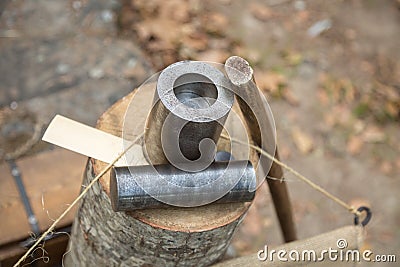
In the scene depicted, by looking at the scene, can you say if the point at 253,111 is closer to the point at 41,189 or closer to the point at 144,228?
the point at 144,228

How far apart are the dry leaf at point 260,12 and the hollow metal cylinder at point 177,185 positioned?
2.77m

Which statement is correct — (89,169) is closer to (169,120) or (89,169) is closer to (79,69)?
(169,120)

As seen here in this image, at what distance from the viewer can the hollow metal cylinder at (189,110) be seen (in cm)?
126

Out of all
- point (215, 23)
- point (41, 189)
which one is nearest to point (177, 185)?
point (41, 189)

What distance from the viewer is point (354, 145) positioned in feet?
11.7

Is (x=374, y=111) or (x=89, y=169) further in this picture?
(x=374, y=111)

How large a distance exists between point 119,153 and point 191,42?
7.44ft

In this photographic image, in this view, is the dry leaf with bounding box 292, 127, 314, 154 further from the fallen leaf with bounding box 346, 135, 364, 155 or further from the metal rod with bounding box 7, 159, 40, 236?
the metal rod with bounding box 7, 159, 40, 236

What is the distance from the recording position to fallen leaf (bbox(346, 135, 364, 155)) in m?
3.55

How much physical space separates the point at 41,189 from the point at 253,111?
3.54 ft

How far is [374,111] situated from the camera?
3748 millimetres

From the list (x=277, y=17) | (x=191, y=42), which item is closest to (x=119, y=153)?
(x=191, y=42)

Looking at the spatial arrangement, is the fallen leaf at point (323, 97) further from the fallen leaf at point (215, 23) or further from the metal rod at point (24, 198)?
the metal rod at point (24, 198)

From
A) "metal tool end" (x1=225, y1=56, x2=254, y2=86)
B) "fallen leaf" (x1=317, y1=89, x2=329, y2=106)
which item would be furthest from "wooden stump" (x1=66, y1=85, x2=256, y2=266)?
"fallen leaf" (x1=317, y1=89, x2=329, y2=106)
